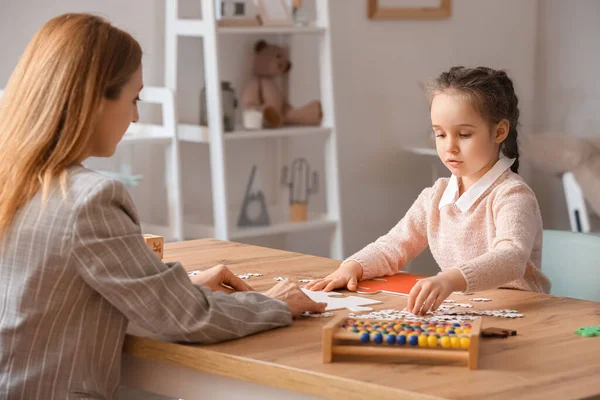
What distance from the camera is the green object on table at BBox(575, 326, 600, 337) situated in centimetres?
176

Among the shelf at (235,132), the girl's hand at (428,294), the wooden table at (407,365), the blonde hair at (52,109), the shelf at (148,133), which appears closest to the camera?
the wooden table at (407,365)

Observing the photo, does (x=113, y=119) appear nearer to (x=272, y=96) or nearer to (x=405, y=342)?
(x=405, y=342)

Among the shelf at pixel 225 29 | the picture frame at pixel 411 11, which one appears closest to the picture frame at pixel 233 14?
the shelf at pixel 225 29

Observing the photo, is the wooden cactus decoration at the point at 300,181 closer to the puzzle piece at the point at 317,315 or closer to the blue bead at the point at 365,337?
the puzzle piece at the point at 317,315

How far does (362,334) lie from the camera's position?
1.59 m

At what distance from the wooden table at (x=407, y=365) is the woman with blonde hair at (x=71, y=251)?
2.0 inches

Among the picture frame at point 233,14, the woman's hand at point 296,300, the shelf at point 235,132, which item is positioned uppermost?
the picture frame at point 233,14

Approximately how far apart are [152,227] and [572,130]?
2201 mm

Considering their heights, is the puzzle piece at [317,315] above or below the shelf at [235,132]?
below

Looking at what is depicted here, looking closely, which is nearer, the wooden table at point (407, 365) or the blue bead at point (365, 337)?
the wooden table at point (407, 365)

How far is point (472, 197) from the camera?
→ 7.48ft

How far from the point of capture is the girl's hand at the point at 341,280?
212cm

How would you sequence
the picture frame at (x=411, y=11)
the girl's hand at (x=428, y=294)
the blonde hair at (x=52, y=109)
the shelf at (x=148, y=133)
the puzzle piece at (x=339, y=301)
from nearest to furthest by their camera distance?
the blonde hair at (x=52, y=109) → the girl's hand at (x=428, y=294) → the puzzle piece at (x=339, y=301) → the shelf at (x=148, y=133) → the picture frame at (x=411, y=11)

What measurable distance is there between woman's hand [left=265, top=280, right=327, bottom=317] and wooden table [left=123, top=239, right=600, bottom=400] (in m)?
0.03
